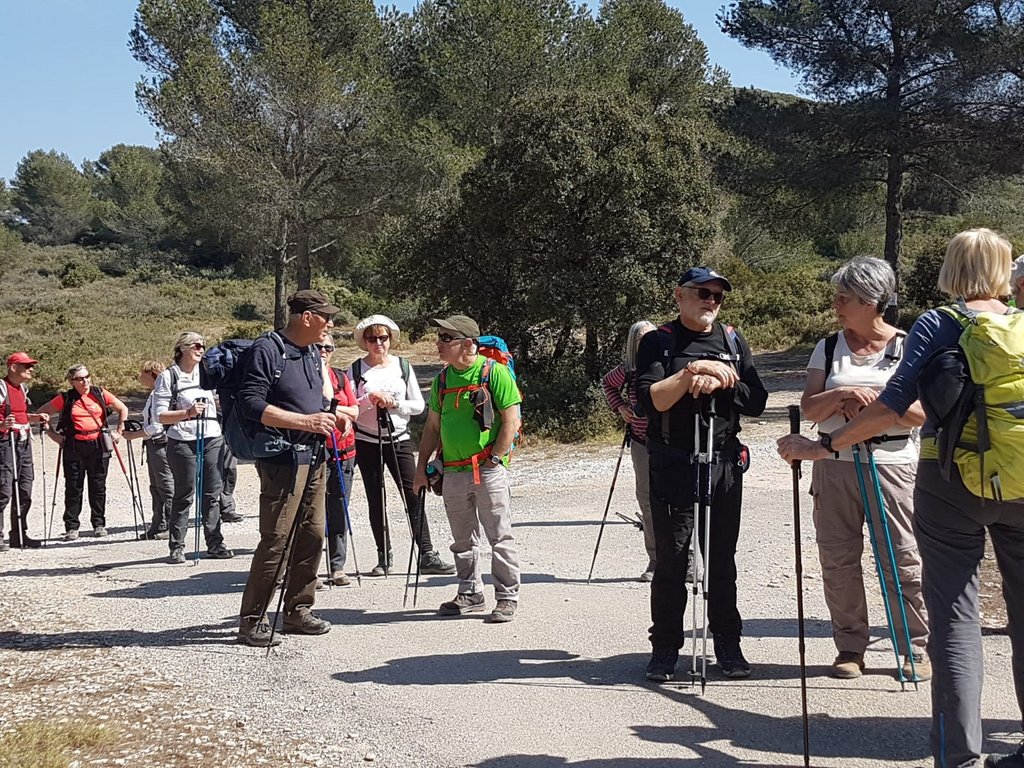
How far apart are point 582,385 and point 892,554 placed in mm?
14780

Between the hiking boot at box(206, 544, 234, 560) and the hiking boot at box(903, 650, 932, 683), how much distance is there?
6112mm

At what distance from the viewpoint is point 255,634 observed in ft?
20.3

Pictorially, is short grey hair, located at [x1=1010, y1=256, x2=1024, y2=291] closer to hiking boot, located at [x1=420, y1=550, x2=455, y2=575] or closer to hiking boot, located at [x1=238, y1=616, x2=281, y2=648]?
hiking boot, located at [x1=238, y1=616, x2=281, y2=648]

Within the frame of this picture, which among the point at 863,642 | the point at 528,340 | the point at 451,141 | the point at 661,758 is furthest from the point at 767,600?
the point at 451,141

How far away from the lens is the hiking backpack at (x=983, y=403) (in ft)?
11.4

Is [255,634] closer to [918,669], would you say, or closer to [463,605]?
[463,605]

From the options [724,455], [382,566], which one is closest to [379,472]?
[382,566]

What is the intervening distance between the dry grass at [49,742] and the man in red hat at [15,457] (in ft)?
20.9

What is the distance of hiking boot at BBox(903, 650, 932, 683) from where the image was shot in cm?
486

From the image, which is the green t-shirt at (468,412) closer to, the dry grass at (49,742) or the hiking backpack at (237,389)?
the hiking backpack at (237,389)

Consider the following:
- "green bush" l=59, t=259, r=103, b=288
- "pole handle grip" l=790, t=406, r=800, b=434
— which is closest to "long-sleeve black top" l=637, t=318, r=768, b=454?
"pole handle grip" l=790, t=406, r=800, b=434

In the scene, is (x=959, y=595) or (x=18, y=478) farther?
(x=18, y=478)

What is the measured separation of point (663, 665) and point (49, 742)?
9.33ft

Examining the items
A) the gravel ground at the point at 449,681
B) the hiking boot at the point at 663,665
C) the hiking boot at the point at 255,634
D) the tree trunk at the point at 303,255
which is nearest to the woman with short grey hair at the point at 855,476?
the gravel ground at the point at 449,681
